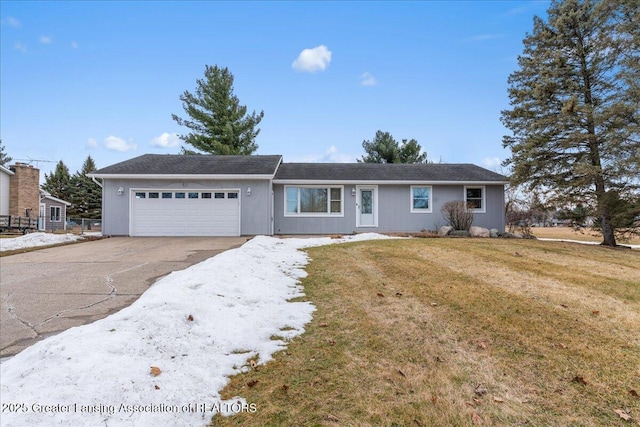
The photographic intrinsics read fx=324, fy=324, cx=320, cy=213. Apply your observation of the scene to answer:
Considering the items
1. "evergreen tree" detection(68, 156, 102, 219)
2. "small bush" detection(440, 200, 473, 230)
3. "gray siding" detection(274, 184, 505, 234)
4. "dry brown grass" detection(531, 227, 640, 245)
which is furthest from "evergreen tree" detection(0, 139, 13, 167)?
"dry brown grass" detection(531, 227, 640, 245)

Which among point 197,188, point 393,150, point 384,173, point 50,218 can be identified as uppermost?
point 393,150

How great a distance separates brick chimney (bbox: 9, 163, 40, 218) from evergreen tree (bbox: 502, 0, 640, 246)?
31.0 m

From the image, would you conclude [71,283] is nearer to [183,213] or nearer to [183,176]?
[183,213]

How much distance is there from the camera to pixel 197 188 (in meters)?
14.7

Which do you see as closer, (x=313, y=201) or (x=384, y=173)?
(x=313, y=201)

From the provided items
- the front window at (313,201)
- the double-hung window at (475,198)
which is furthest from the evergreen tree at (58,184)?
the double-hung window at (475,198)

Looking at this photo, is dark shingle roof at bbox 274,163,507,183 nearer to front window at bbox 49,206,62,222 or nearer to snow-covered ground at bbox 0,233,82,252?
snow-covered ground at bbox 0,233,82,252

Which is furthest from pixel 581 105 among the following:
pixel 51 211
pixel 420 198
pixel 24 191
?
pixel 51 211

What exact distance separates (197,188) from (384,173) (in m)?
9.00

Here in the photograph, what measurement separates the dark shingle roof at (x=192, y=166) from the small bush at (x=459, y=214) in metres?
8.24

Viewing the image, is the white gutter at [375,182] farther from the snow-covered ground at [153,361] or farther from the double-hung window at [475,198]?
the snow-covered ground at [153,361]

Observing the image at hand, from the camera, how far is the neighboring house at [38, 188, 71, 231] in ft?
91.2

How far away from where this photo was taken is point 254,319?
149 inches

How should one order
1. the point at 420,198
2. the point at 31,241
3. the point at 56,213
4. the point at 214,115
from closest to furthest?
the point at 31,241 < the point at 420,198 < the point at 214,115 < the point at 56,213
